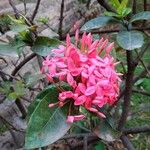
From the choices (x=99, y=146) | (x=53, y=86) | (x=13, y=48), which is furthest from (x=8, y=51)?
(x=99, y=146)

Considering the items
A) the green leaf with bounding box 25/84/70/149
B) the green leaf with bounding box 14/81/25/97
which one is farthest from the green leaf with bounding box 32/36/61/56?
the green leaf with bounding box 14/81/25/97

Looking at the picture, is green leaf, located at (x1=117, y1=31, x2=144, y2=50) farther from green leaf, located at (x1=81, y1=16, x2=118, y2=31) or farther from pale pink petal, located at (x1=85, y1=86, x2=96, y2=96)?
pale pink petal, located at (x1=85, y1=86, x2=96, y2=96)

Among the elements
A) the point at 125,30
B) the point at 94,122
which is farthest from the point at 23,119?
the point at 125,30

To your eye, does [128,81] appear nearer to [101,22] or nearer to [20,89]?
[101,22]

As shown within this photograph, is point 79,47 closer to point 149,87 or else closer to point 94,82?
point 94,82

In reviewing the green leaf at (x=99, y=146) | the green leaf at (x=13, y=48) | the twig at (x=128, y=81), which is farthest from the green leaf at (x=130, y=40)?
the green leaf at (x=99, y=146)

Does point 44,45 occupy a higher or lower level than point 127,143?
higher

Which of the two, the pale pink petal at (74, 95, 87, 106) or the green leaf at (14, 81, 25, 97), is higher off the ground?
the pale pink petal at (74, 95, 87, 106)
